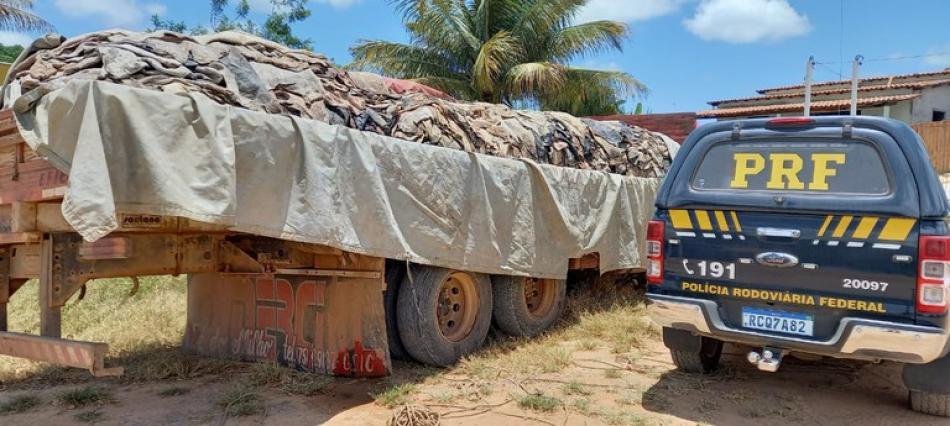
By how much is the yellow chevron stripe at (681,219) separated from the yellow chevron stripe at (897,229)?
117 cm

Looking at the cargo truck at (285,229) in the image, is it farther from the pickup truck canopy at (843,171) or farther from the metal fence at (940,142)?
the metal fence at (940,142)

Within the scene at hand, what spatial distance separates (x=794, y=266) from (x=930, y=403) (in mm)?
1373

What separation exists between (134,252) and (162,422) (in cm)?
112

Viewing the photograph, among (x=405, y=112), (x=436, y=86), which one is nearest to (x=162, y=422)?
(x=405, y=112)

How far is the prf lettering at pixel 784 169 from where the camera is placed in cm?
457

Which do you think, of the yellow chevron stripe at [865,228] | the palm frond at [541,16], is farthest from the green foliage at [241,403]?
the palm frond at [541,16]

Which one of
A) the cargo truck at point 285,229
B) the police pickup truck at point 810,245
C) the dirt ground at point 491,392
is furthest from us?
the dirt ground at point 491,392

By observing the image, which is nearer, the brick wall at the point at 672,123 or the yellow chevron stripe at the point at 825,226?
the yellow chevron stripe at the point at 825,226

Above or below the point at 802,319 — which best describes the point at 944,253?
above

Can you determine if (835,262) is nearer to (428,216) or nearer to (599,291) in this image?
(428,216)

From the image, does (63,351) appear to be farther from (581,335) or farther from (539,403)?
(581,335)

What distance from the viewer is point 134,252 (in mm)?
4688

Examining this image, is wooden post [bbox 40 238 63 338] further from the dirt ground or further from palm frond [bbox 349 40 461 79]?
palm frond [bbox 349 40 461 79]

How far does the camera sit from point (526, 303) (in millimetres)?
7273
